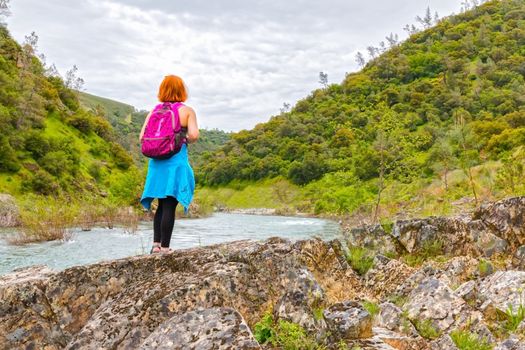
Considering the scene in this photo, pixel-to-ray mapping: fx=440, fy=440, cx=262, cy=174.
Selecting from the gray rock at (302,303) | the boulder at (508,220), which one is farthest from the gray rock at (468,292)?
the boulder at (508,220)

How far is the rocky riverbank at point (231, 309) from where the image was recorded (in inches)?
153

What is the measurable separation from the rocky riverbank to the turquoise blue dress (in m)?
0.76

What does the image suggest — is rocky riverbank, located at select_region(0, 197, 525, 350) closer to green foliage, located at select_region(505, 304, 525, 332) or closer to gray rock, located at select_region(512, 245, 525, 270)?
green foliage, located at select_region(505, 304, 525, 332)

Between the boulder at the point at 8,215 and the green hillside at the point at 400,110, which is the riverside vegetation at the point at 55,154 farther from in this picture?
the green hillside at the point at 400,110

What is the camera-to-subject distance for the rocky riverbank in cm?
389

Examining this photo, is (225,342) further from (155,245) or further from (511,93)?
(511,93)

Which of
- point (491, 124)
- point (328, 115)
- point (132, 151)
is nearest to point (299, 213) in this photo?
point (491, 124)

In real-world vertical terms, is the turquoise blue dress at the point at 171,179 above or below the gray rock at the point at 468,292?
above

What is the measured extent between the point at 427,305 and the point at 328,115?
11852 cm

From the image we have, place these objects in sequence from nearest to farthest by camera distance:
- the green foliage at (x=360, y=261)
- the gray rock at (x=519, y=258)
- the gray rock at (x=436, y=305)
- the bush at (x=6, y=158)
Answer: the gray rock at (x=436, y=305) → the gray rock at (x=519, y=258) → the green foliage at (x=360, y=261) → the bush at (x=6, y=158)

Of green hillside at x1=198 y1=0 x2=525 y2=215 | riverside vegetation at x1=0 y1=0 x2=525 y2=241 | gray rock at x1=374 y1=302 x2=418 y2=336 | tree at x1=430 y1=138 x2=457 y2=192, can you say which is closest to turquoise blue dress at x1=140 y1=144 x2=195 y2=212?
gray rock at x1=374 y1=302 x2=418 y2=336

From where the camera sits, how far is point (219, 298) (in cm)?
427

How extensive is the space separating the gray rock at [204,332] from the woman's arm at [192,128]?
2.24 metres

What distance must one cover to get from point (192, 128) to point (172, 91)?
0.64 m
